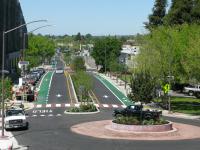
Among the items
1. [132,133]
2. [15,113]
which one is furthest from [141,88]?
[15,113]

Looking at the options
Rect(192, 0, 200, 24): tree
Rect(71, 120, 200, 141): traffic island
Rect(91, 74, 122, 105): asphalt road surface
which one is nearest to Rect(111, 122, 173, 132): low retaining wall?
Rect(71, 120, 200, 141): traffic island

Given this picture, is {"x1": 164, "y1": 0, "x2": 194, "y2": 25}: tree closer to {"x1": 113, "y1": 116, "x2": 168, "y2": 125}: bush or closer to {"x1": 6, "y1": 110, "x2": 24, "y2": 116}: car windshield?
{"x1": 113, "y1": 116, "x2": 168, "y2": 125}: bush

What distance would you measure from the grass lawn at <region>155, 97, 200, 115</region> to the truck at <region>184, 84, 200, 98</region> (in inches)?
168

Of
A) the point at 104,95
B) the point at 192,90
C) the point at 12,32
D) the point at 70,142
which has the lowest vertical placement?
the point at 70,142

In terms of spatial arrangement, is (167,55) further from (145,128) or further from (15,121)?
(15,121)

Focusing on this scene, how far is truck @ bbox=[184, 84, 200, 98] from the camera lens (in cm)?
7856

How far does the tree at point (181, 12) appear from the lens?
79812mm

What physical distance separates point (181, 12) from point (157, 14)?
58.6 feet

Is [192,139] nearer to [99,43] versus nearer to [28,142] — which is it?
[28,142]

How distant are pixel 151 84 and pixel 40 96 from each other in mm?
35035

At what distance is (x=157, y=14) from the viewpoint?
98125 mm

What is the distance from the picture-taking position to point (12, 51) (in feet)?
397

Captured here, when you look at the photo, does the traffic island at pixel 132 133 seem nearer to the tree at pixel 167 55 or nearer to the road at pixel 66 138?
the road at pixel 66 138

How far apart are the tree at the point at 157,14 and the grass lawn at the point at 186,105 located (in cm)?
2528
